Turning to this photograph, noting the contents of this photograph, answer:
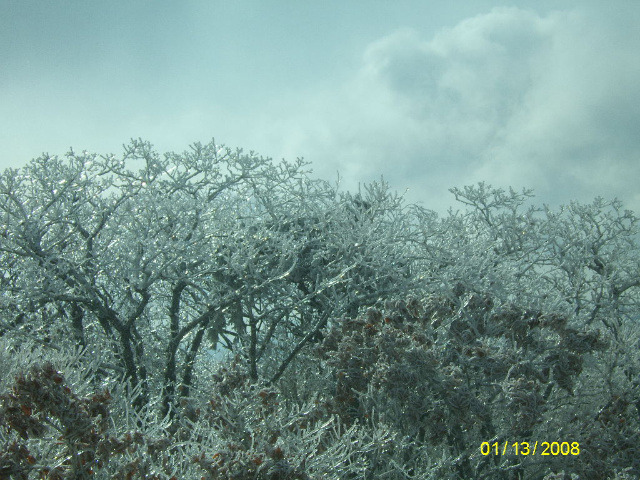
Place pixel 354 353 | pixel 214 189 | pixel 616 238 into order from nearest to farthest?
1. pixel 354 353
2. pixel 214 189
3. pixel 616 238

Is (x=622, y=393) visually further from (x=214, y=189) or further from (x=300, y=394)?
(x=214, y=189)

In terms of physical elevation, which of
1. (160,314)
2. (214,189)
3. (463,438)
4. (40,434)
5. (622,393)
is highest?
(214,189)

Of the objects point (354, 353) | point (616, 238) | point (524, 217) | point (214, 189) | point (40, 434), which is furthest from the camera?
point (616, 238)

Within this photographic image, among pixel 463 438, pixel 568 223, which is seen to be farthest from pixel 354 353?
pixel 568 223

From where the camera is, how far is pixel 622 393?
621 cm

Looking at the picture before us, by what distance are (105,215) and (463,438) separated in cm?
484

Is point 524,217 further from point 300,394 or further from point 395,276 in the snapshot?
point 300,394

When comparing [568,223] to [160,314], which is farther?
[568,223]

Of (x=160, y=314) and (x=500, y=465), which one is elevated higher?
(x=160, y=314)
